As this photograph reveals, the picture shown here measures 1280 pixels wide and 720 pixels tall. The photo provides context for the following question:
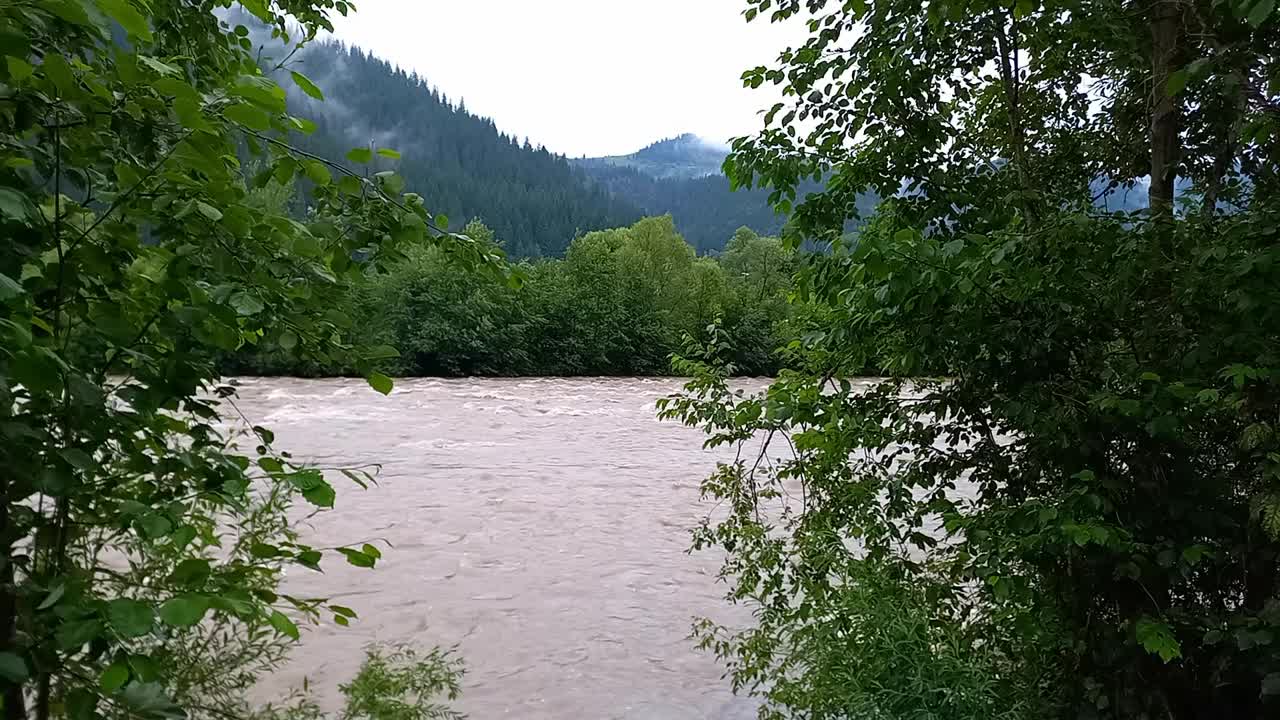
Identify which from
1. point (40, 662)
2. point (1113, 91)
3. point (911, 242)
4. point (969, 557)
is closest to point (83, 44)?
point (40, 662)

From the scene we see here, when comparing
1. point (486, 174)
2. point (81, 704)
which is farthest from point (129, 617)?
point (486, 174)

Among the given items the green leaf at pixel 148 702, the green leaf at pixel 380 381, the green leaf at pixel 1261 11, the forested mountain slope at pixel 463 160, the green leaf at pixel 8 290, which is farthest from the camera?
the forested mountain slope at pixel 463 160

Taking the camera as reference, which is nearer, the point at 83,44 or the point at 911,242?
the point at 83,44

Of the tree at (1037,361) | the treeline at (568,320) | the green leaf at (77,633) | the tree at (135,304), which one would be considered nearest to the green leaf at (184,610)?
the tree at (135,304)

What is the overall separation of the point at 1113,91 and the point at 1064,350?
170 cm

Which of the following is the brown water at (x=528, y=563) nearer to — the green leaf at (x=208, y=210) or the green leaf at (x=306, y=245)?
the green leaf at (x=306, y=245)

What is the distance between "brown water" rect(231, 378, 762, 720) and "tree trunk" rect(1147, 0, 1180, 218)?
3.26 m

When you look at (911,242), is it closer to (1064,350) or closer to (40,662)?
(1064,350)

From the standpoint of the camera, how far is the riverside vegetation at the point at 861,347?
1165 millimetres

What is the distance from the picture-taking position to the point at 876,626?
323 centimetres

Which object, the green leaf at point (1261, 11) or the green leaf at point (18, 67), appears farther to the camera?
the green leaf at point (1261, 11)

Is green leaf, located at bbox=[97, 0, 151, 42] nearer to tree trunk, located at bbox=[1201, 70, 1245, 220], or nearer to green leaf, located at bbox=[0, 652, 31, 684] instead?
green leaf, located at bbox=[0, 652, 31, 684]

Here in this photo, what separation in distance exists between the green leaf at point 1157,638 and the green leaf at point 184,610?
2509 mm

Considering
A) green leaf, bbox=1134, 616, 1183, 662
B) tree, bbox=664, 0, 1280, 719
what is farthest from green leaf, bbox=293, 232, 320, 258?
green leaf, bbox=1134, 616, 1183, 662
